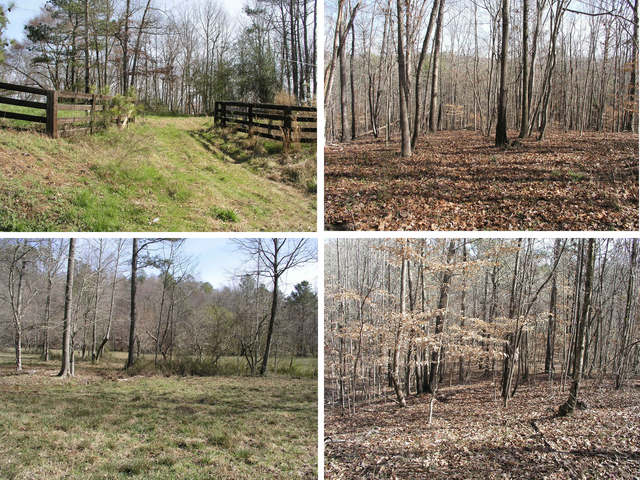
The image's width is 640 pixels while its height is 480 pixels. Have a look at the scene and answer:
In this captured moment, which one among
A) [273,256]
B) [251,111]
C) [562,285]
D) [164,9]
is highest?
[164,9]

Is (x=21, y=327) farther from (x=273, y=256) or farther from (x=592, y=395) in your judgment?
(x=592, y=395)

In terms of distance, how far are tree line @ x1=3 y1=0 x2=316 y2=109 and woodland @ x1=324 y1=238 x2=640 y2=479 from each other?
2.31 m

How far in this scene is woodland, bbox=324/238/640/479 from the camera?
3.53 meters

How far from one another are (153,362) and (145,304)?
4.11 ft

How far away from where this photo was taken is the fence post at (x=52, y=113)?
4570 millimetres

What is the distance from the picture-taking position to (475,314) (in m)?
3.87

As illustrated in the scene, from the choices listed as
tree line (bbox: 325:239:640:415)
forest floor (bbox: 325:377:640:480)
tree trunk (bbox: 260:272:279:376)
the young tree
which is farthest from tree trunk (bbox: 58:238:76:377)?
forest floor (bbox: 325:377:640:480)

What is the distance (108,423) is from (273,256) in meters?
2.81

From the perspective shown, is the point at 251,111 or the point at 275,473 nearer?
the point at 275,473

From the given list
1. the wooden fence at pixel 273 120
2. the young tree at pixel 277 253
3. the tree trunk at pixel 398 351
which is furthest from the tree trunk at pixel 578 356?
the wooden fence at pixel 273 120

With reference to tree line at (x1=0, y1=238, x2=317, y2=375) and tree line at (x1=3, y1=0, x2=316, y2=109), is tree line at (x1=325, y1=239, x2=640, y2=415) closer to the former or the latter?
tree line at (x1=0, y1=238, x2=317, y2=375)

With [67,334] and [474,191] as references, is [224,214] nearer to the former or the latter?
[474,191]

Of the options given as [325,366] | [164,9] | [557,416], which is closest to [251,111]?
[164,9]

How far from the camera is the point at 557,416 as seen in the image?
3951 mm
